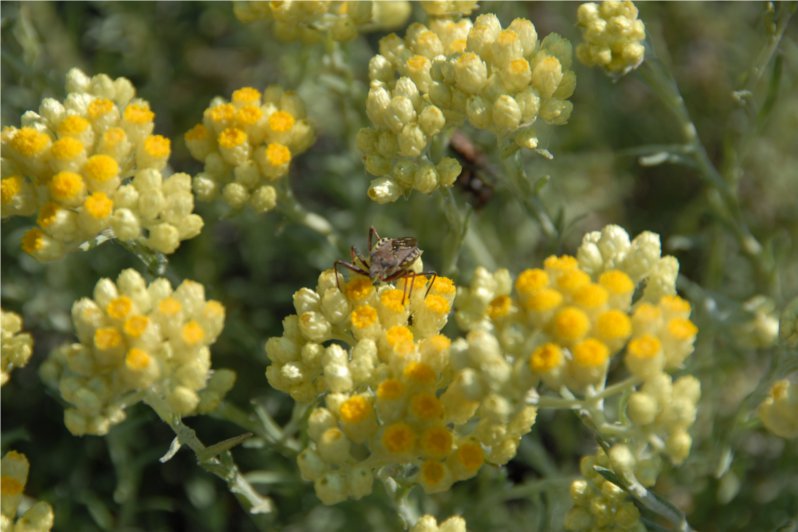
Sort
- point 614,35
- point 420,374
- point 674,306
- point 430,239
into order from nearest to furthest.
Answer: point 674,306 < point 420,374 < point 614,35 < point 430,239

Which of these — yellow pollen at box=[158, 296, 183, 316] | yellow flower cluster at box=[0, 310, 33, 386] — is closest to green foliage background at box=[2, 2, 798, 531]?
yellow flower cluster at box=[0, 310, 33, 386]

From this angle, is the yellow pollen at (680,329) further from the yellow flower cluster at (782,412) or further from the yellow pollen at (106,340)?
the yellow pollen at (106,340)

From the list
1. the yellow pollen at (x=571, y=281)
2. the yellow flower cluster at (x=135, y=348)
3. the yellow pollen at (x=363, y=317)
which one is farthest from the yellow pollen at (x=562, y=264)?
the yellow flower cluster at (x=135, y=348)

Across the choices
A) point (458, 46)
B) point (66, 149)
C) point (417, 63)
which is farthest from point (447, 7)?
point (66, 149)

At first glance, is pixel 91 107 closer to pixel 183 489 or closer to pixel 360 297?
pixel 360 297

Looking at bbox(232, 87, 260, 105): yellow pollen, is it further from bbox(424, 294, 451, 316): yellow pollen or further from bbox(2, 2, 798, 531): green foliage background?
bbox(424, 294, 451, 316): yellow pollen

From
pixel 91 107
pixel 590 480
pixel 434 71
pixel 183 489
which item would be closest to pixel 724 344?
pixel 590 480

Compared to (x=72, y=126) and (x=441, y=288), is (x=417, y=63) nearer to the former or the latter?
(x=441, y=288)
